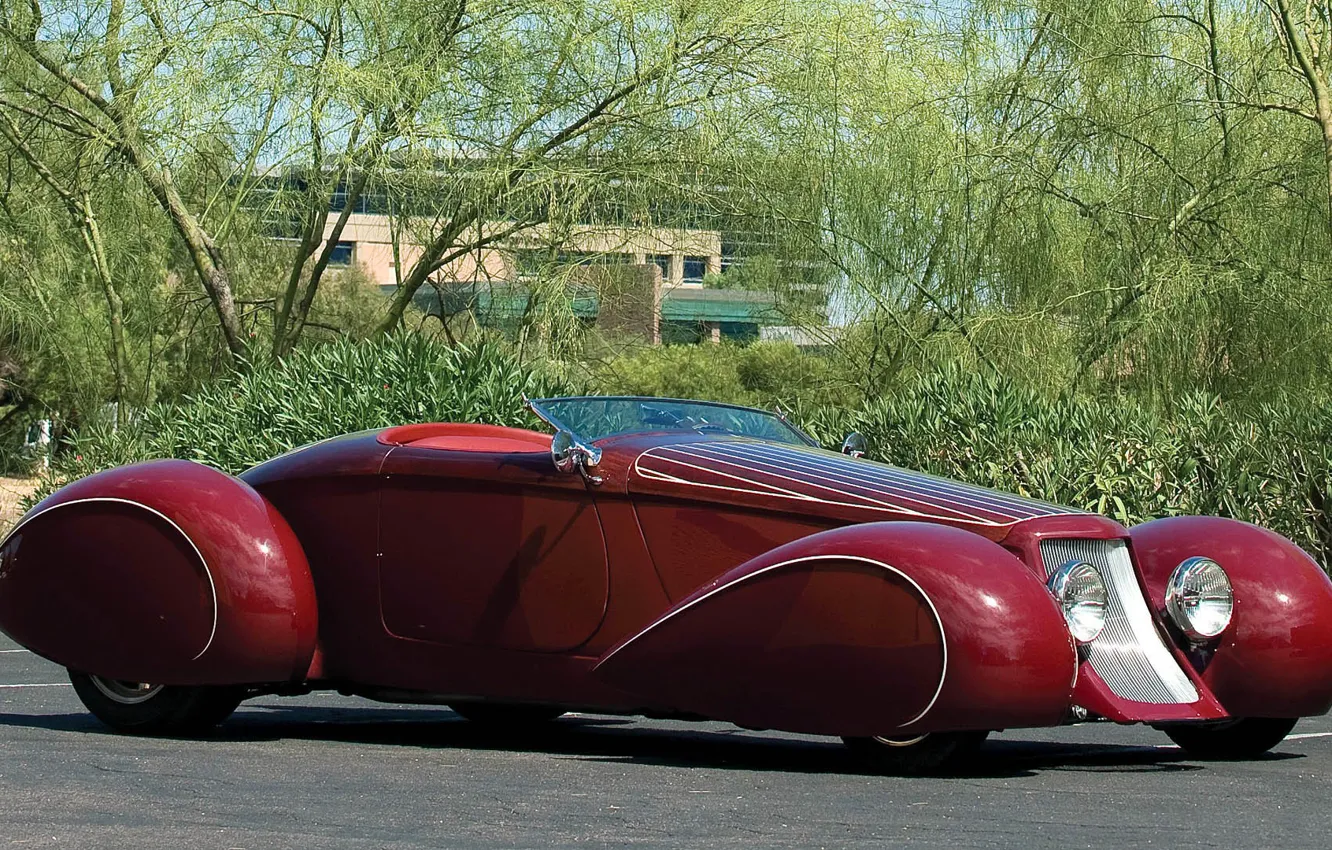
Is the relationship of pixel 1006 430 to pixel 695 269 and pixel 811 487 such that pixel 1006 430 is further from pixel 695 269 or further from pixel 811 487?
pixel 811 487

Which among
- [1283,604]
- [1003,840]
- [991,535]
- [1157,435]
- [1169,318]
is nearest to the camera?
[1003,840]

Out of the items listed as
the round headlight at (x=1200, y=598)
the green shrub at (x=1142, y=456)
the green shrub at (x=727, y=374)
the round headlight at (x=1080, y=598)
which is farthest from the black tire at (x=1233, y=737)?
the green shrub at (x=727, y=374)

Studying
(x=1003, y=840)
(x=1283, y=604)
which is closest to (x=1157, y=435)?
(x=1283, y=604)

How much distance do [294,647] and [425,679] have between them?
0.54 m

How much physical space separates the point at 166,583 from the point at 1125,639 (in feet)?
12.0

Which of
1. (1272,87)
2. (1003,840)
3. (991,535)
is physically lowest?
(1003,840)

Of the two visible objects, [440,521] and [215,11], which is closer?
[440,521]

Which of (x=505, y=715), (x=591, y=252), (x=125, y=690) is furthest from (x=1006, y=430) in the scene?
(x=125, y=690)

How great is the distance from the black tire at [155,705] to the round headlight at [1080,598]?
334 centimetres

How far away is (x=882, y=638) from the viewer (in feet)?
17.6

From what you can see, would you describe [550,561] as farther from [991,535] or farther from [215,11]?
[215,11]

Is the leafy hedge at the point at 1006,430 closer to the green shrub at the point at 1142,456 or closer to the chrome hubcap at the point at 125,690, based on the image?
the green shrub at the point at 1142,456

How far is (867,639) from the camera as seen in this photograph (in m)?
5.38

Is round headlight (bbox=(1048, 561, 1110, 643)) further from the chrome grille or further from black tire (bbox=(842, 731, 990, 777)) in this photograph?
black tire (bbox=(842, 731, 990, 777))
